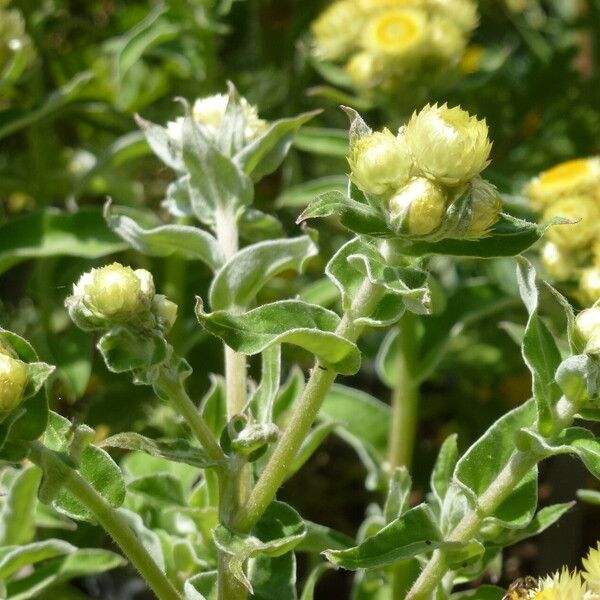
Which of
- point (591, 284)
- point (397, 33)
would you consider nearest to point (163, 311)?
point (591, 284)

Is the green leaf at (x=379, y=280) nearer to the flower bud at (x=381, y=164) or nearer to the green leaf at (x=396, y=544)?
the flower bud at (x=381, y=164)

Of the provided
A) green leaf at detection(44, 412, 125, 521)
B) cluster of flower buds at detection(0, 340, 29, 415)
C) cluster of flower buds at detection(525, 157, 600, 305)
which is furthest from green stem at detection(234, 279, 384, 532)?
cluster of flower buds at detection(525, 157, 600, 305)

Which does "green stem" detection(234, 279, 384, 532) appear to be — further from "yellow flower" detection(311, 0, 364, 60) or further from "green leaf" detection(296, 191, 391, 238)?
"yellow flower" detection(311, 0, 364, 60)

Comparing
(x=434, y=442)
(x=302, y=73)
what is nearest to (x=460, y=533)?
(x=434, y=442)

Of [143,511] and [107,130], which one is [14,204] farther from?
[143,511]

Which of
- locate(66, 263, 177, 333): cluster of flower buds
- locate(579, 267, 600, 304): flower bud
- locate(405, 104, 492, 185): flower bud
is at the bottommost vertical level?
locate(579, 267, 600, 304): flower bud

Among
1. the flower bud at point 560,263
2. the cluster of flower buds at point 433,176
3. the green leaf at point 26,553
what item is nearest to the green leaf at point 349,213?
the cluster of flower buds at point 433,176

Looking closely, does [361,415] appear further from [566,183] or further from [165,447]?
[165,447]
